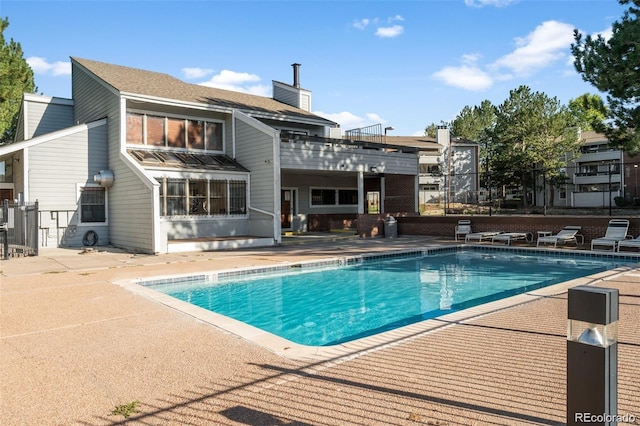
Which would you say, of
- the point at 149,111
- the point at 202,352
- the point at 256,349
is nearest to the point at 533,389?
the point at 256,349

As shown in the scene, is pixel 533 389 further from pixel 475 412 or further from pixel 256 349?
pixel 256 349

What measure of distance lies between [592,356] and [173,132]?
18.5 m

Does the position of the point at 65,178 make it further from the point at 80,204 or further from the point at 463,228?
the point at 463,228

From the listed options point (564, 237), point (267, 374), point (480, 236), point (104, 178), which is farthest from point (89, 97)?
point (564, 237)

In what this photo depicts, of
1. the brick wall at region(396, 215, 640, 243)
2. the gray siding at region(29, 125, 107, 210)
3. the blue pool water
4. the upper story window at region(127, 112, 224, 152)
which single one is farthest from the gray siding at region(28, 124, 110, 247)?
the brick wall at region(396, 215, 640, 243)

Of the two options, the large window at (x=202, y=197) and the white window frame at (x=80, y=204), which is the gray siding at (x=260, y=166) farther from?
the white window frame at (x=80, y=204)

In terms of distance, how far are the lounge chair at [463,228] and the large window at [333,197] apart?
7.59 metres

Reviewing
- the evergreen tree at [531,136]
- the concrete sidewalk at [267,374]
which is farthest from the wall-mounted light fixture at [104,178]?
the evergreen tree at [531,136]

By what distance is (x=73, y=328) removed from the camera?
588cm

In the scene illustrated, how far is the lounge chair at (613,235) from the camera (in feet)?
47.4

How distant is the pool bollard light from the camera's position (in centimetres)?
225

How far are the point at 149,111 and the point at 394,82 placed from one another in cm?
1002

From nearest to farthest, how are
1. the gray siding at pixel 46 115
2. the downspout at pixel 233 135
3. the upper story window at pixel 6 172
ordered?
the downspout at pixel 233 135 → the upper story window at pixel 6 172 → the gray siding at pixel 46 115

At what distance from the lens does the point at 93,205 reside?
1783 centimetres
